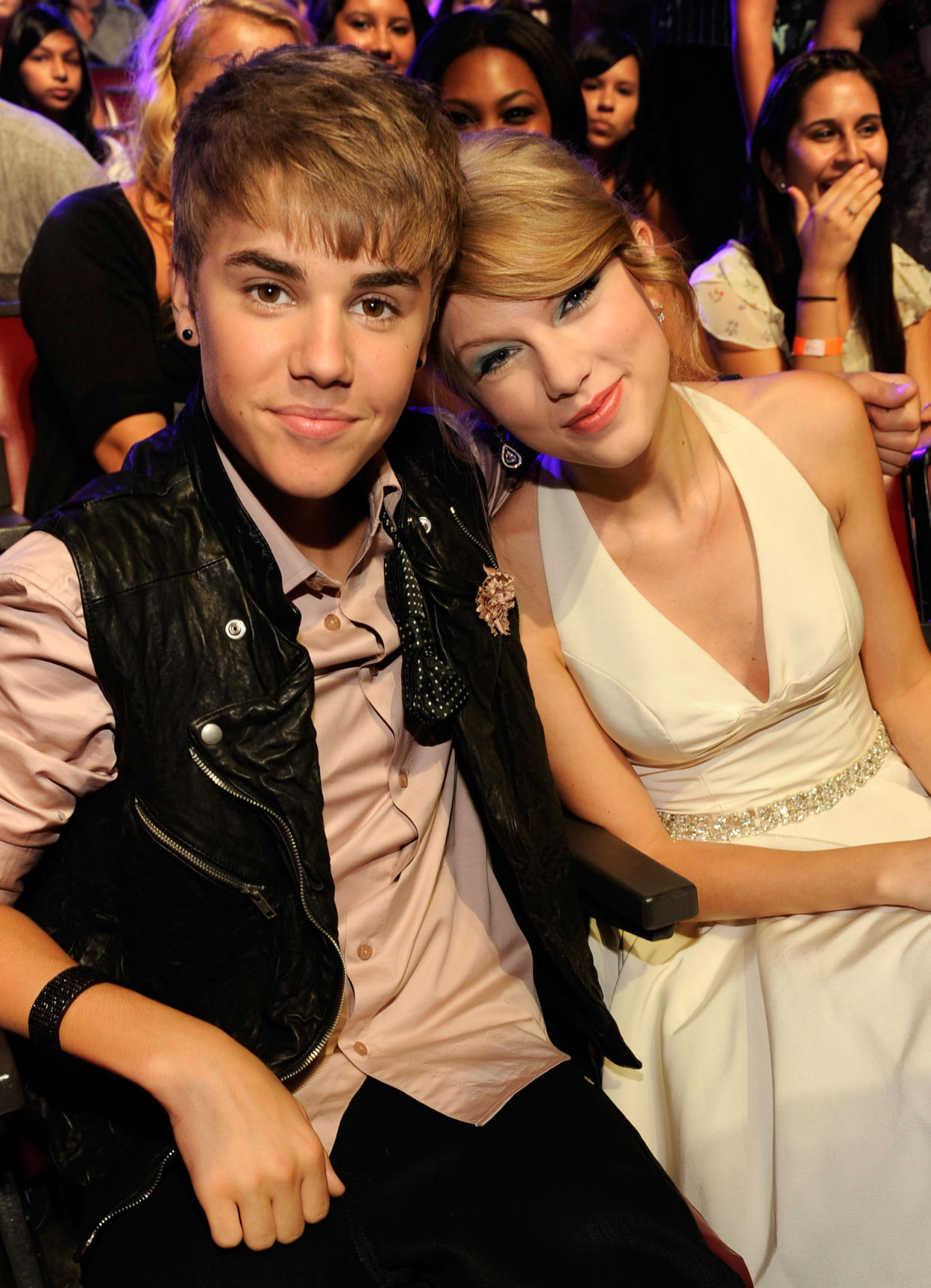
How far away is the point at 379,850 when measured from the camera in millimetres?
1435

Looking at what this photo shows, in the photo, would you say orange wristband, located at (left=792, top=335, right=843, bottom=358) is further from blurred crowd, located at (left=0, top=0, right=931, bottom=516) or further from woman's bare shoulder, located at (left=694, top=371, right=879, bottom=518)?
woman's bare shoulder, located at (left=694, top=371, right=879, bottom=518)

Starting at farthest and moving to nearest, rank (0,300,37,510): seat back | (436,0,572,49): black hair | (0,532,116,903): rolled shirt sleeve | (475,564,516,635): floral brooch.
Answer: (436,0,572,49): black hair
(0,300,37,510): seat back
(475,564,516,635): floral brooch
(0,532,116,903): rolled shirt sleeve

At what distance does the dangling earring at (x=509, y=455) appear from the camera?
1738mm

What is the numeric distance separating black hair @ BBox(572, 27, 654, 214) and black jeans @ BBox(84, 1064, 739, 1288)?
2.81 m

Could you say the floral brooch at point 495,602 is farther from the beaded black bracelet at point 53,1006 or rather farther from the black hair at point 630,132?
the black hair at point 630,132

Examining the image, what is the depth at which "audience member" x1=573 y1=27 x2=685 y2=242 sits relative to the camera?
343 centimetres

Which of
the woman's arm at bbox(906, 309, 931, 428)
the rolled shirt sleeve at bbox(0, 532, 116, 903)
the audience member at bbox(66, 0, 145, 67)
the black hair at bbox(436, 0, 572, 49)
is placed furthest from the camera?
the audience member at bbox(66, 0, 145, 67)

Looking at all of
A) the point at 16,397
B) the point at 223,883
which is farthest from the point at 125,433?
the point at 223,883

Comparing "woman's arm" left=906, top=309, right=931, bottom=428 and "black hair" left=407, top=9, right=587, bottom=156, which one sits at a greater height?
"black hair" left=407, top=9, right=587, bottom=156

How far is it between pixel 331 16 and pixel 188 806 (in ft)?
7.74

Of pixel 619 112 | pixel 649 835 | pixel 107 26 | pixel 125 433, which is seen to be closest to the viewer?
pixel 649 835

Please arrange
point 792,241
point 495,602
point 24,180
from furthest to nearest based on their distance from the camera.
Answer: point 792,241 < point 24,180 < point 495,602

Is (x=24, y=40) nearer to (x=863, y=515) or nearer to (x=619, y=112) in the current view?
(x=619, y=112)

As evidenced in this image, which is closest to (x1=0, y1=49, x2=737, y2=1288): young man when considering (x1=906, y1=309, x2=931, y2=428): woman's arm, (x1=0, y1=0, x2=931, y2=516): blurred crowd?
(x1=0, y1=0, x2=931, y2=516): blurred crowd
